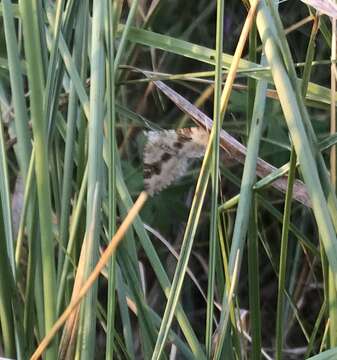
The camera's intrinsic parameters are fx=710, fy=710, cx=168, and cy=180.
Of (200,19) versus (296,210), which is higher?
(200,19)

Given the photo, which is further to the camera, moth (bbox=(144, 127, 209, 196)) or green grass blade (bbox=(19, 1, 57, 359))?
moth (bbox=(144, 127, 209, 196))

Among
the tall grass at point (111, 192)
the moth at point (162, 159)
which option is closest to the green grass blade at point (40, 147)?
the tall grass at point (111, 192)

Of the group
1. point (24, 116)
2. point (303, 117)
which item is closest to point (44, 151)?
point (24, 116)

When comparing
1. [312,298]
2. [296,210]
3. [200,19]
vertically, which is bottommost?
[312,298]

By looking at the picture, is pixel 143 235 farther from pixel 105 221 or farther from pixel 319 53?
pixel 319 53

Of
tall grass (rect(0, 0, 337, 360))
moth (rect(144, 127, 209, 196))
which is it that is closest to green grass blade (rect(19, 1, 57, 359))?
tall grass (rect(0, 0, 337, 360))

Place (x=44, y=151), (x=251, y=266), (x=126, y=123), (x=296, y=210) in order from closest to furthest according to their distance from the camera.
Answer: (x=44, y=151) → (x=251, y=266) → (x=126, y=123) → (x=296, y=210)

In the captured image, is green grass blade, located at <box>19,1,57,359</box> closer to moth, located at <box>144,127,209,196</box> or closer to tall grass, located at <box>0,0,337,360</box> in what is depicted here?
tall grass, located at <box>0,0,337,360</box>

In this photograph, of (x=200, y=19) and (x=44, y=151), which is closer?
(x=44, y=151)

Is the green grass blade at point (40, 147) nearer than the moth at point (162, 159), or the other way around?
the green grass blade at point (40, 147)

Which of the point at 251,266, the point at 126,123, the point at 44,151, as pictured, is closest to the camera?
the point at 44,151

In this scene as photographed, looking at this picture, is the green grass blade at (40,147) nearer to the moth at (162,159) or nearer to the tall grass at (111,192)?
the tall grass at (111,192)
